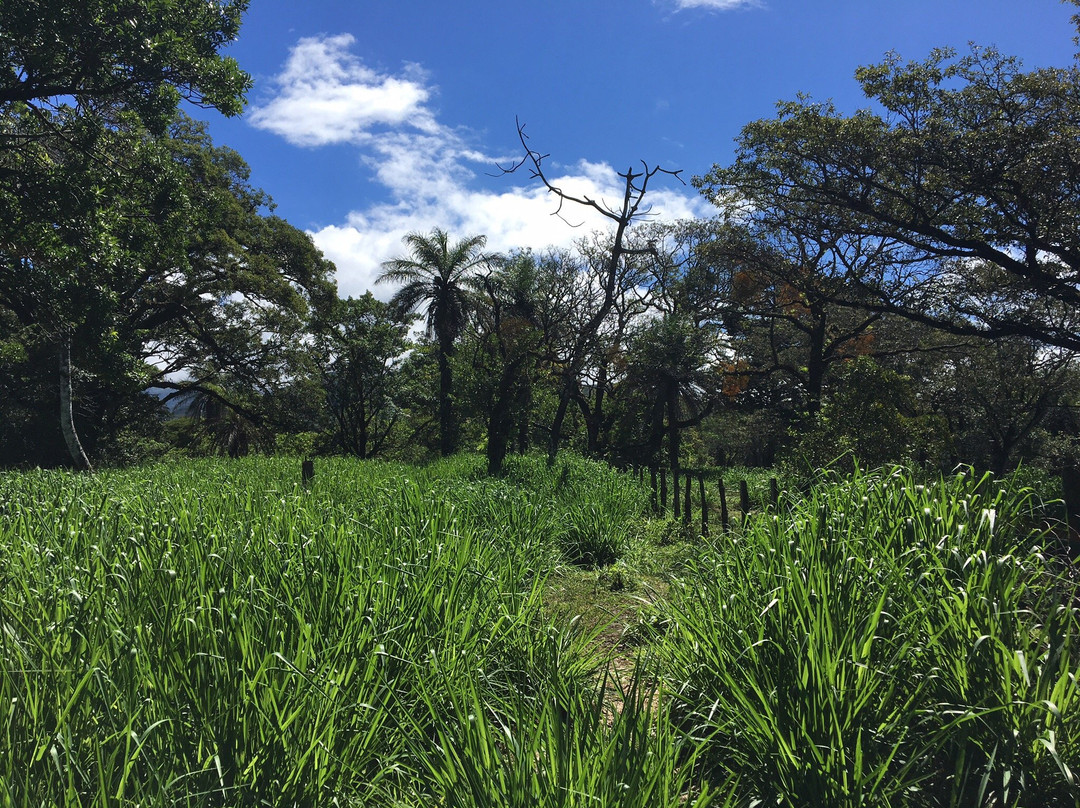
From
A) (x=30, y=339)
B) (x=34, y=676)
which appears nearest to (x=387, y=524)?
(x=34, y=676)

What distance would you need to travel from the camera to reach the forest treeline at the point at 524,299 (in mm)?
9602

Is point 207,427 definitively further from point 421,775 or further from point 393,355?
point 421,775

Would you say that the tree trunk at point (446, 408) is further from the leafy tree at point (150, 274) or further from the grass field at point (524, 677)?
the grass field at point (524, 677)

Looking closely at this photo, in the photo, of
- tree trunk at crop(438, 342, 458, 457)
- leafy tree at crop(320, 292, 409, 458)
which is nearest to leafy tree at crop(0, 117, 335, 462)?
leafy tree at crop(320, 292, 409, 458)

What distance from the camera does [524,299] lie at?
26281 mm

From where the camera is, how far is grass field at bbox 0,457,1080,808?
5.72 feet

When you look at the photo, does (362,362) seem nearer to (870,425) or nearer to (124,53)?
(124,53)

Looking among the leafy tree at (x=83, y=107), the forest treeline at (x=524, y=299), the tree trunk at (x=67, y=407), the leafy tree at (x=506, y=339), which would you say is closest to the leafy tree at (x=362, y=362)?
the forest treeline at (x=524, y=299)

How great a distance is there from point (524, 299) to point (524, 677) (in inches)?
952

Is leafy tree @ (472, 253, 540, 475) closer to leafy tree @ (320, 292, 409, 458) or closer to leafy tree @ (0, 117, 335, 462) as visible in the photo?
leafy tree @ (320, 292, 409, 458)

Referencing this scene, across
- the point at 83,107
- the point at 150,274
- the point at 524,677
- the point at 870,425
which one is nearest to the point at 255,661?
the point at 524,677

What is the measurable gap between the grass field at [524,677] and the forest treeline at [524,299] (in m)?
4.66

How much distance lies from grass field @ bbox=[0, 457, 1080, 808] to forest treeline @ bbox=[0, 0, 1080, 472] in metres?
4.66

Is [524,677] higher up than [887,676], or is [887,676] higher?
[887,676]
